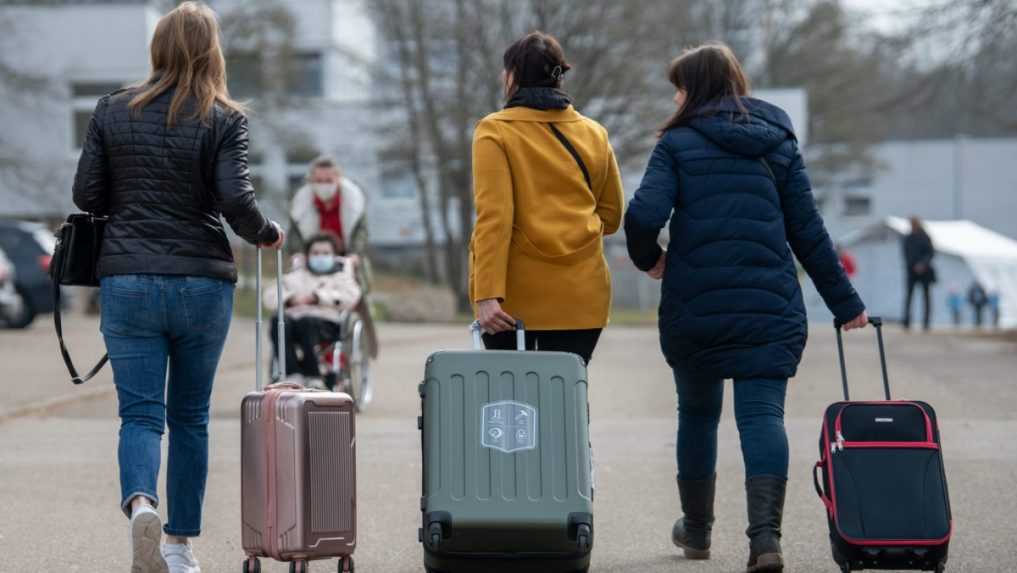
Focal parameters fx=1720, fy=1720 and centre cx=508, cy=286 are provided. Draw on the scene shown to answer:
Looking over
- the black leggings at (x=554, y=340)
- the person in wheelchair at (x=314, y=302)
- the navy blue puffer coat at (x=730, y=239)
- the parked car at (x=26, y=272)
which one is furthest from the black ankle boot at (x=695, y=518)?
the parked car at (x=26, y=272)

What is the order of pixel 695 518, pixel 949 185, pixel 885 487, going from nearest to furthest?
pixel 885 487
pixel 695 518
pixel 949 185

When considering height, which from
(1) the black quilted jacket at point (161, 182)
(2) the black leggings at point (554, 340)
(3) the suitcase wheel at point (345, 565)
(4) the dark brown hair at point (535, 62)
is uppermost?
(4) the dark brown hair at point (535, 62)

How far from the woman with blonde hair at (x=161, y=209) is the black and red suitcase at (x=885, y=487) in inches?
78.3

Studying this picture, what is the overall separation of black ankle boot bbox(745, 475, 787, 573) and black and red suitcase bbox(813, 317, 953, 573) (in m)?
0.18

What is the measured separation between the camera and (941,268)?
47.7 meters

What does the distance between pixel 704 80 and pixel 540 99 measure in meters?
0.57

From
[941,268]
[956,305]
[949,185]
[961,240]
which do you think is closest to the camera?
[956,305]

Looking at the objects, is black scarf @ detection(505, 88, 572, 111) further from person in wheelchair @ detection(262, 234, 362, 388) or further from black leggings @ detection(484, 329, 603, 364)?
person in wheelchair @ detection(262, 234, 362, 388)

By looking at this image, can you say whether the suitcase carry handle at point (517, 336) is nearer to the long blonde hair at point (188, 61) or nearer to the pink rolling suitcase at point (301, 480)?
the pink rolling suitcase at point (301, 480)

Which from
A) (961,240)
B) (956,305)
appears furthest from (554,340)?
(961,240)

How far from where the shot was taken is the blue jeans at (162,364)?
213 inches

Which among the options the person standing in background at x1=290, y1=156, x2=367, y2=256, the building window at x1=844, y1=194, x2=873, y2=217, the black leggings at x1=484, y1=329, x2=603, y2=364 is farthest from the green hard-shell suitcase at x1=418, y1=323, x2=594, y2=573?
the building window at x1=844, y1=194, x2=873, y2=217

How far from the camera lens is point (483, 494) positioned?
5.06 metres

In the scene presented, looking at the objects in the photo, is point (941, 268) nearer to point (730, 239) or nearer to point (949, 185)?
point (949, 185)
